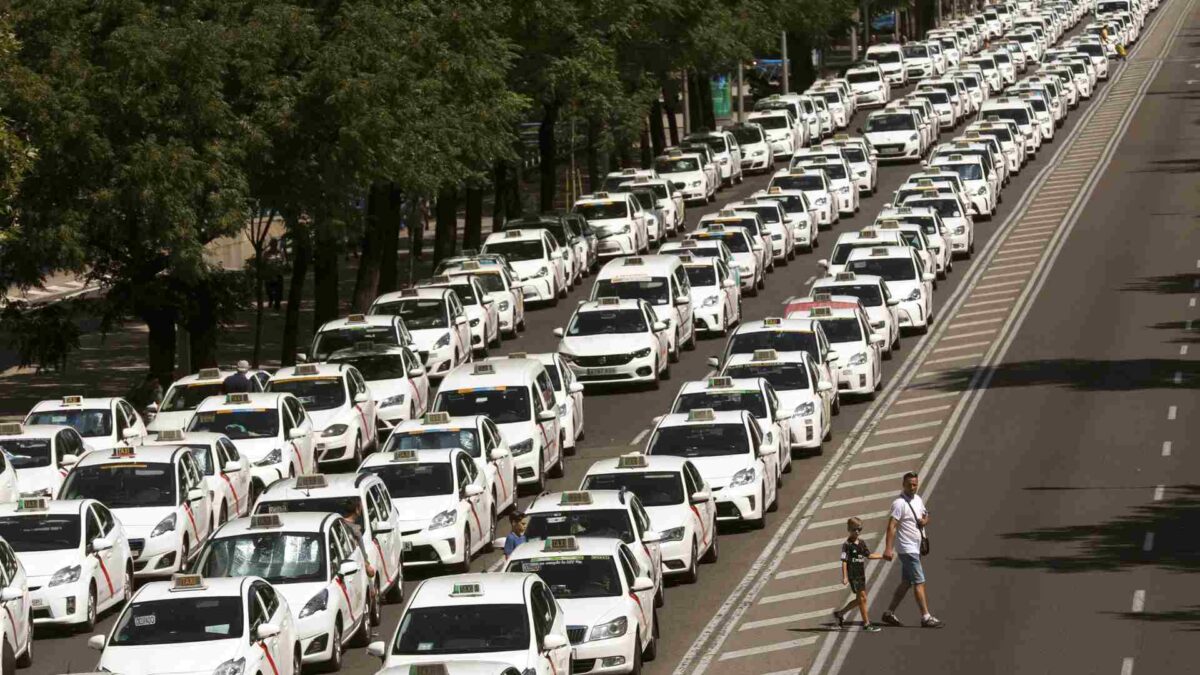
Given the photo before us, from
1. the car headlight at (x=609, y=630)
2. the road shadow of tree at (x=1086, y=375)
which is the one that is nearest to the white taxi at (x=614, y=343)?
the road shadow of tree at (x=1086, y=375)

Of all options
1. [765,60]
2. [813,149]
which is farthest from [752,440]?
[765,60]

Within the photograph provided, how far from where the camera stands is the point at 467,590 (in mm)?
23297

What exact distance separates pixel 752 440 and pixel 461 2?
24092 mm

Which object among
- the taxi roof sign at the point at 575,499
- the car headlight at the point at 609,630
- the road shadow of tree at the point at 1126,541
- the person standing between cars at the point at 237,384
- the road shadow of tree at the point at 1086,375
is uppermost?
the person standing between cars at the point at 237,384

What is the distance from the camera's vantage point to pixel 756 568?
1253 inches

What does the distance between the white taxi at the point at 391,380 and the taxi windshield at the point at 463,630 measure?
58.1ft

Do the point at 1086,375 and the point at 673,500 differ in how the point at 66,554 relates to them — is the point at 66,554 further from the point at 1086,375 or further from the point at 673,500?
the point at 1086,375

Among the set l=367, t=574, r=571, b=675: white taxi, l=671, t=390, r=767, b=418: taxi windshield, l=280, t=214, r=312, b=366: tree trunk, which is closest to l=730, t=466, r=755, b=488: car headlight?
l=671, t=390, r=767, b=418: taxi windshield

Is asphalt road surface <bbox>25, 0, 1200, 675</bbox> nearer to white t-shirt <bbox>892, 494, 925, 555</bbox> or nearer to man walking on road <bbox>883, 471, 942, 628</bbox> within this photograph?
man walking on road <bbox>883, 471, 942, 628</bbox>

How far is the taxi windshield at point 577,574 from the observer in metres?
25.7

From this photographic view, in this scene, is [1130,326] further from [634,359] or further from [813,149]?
[813,149]

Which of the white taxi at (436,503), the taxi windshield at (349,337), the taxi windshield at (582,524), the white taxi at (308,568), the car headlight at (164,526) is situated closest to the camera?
the white taxi at (308,568)

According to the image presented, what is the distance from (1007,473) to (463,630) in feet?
53.7

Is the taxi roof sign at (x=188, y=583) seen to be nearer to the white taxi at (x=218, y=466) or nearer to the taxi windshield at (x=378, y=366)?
the white taxi at (x=218, y=466)
